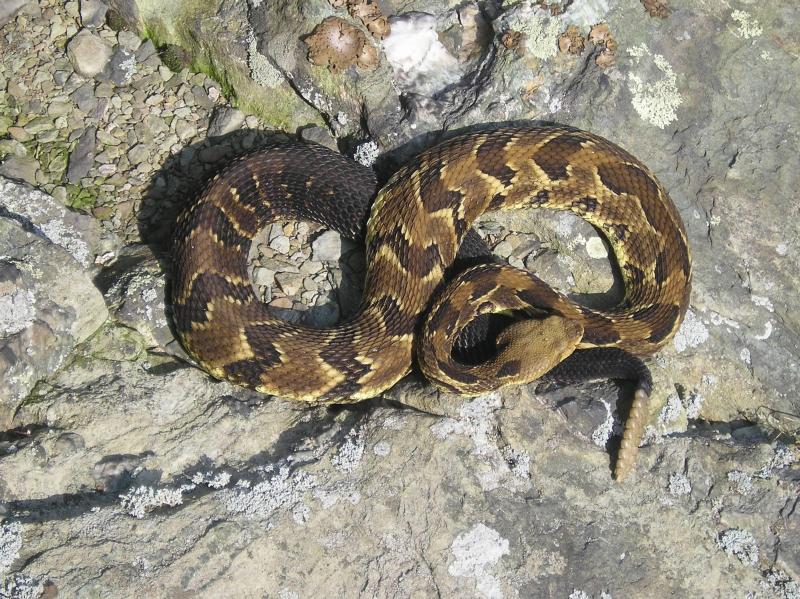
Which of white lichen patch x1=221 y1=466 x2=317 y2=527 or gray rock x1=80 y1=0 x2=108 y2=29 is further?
gray rock x1=80 y1=0 x2=108 y2=29

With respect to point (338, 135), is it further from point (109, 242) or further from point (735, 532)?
point (735, 532)

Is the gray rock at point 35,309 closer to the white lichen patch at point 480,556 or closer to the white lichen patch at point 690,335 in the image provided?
the white lichen patch at point 480,556

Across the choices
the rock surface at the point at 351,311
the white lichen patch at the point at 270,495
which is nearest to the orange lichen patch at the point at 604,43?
the rock surface at the point at 351,311

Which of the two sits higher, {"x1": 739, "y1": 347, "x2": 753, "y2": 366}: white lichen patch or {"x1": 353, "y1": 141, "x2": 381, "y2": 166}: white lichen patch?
{"x1": 353, "y1": 141, "x2": 381, "y2": 166}: white lichen patch

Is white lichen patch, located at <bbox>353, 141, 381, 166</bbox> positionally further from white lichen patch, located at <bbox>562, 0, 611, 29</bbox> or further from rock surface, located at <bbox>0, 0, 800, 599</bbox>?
white lichen patch, located at <bbox>562, 0, 611, 29</bbox>

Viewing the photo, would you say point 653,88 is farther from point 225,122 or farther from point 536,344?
point 225,122

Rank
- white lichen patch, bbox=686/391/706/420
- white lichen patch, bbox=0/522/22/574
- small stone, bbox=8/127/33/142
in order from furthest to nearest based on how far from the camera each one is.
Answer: small stone, bbox=8/127/33/142 < white lichen patch, bbox=686/391/706/420 < white lichen patch, bbox=0/522/22/574

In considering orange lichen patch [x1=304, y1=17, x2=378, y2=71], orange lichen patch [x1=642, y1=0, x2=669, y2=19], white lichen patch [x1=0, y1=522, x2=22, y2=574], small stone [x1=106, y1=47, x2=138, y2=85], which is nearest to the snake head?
orange lichen patch [x1=304, y1=17, x2=378, y2=71]
